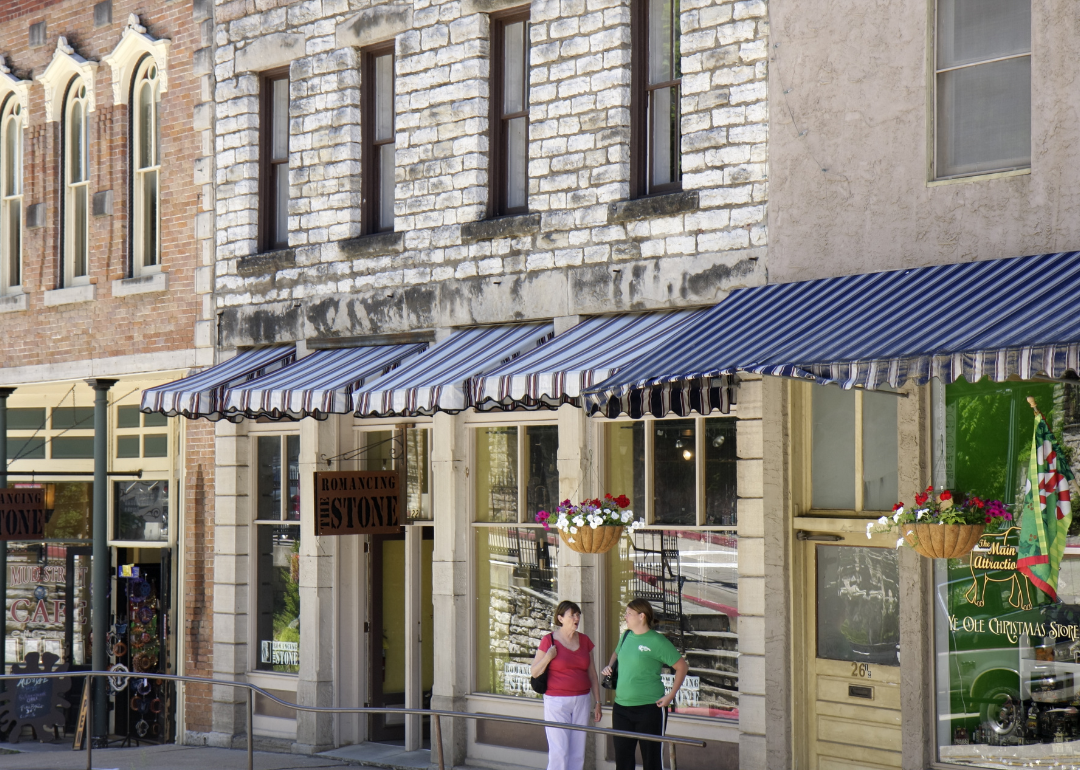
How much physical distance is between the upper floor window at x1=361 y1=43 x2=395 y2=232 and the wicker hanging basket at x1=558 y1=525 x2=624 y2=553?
4.10 meters

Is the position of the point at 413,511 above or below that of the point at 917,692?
above

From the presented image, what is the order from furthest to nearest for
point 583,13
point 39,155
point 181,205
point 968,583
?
1. point 39,155
2. point 181,205
3. point 583,13
4. point 968,583

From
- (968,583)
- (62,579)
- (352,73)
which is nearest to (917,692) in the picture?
(968,583)

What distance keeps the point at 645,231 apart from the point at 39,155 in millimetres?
8650

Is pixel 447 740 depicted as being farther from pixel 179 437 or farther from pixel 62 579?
pixel 62 579

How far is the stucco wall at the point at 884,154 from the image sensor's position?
28.3 ft

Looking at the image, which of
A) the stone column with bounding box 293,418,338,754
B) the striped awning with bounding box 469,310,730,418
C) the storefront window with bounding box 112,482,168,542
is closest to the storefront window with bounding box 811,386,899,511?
the striped awning with bounding box 469,310,730,418

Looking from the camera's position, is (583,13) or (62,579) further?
(62,579)

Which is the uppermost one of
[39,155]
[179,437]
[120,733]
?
[39,155]

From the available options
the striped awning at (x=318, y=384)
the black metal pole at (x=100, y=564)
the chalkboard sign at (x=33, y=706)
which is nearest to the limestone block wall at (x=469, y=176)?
the striped awning at (x=318, y=384)

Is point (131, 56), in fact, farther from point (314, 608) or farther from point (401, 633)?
point (401, 633)

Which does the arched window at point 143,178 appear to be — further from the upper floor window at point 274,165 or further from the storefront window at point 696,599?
the storefront window at point 696,599

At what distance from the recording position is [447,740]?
12.1 m

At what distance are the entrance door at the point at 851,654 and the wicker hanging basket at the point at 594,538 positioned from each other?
53.7 inches
